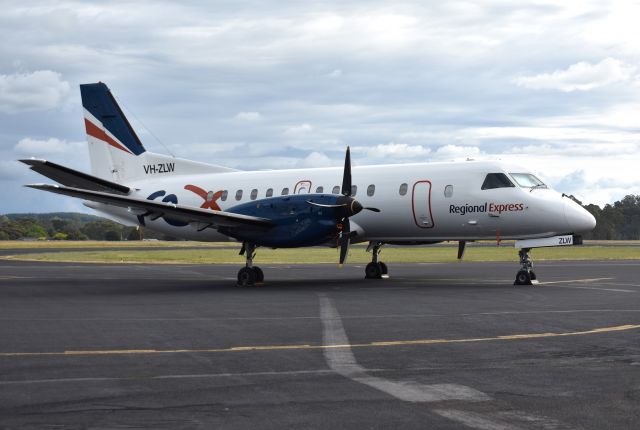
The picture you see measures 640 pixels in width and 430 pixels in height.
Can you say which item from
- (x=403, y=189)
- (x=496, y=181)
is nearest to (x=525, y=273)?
(x=496, y=181)

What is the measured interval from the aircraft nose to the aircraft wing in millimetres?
9233

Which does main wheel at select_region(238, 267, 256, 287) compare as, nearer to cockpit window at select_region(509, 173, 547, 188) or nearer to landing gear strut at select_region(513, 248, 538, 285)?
landing gear strut at select_region(513, 248, 538, 285)

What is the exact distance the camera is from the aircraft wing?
25.2m

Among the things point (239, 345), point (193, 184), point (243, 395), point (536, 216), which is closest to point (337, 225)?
point (536, 216)

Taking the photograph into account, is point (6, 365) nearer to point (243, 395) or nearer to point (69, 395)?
point (69, 395)

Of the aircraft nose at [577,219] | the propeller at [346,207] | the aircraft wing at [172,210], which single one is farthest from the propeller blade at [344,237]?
the aircraft nose at [577,219]

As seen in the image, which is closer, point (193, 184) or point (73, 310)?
point (73, 310)

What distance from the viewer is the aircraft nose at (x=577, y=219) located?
81.5ft

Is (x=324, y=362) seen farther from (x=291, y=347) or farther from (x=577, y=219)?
(x=577, y=219)

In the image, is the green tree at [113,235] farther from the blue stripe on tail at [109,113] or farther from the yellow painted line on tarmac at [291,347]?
the yellow painted line on tarmac at [291,347]

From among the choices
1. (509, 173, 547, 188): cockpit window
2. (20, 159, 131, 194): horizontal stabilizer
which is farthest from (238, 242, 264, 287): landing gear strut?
(509, 173, 547, 188): cockpit window

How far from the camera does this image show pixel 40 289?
26.1 metres

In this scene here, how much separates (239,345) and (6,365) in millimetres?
3429

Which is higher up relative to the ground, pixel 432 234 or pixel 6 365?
pixel 432 234
